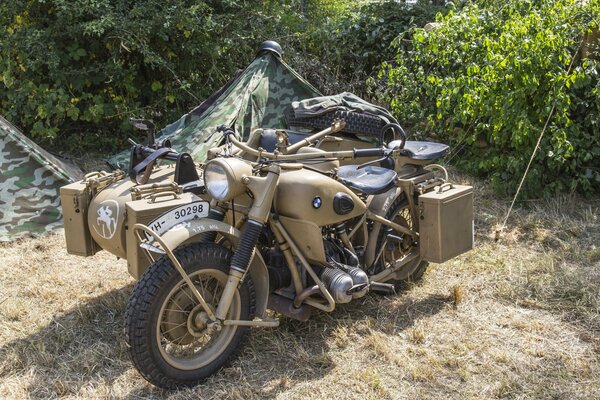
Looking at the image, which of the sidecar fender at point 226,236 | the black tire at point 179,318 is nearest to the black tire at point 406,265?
the sidecar fender at point 226,236

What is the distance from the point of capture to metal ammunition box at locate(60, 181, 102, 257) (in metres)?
3.66

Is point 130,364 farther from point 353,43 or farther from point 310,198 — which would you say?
point 353,43

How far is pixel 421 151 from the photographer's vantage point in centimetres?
401

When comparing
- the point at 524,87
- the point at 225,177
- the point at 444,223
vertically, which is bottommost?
the point at 444,223

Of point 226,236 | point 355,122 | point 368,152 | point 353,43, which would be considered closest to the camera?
point 226,236

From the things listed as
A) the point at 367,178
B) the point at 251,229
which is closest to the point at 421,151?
the point at 367,178

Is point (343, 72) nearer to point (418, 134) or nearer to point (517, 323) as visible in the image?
point (418, 134)

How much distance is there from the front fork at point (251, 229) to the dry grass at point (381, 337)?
0.41m

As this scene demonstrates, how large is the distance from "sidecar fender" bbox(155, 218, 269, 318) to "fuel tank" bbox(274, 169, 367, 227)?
0.26 metres

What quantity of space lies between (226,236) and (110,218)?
2.41 ft

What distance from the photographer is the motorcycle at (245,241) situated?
2.94 metres

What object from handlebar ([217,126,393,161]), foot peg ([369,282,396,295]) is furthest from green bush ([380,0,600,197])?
handlebar ([217,126,393,161])

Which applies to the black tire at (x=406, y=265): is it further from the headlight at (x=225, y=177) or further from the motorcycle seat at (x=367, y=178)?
the headlight at (x=225, y=177)

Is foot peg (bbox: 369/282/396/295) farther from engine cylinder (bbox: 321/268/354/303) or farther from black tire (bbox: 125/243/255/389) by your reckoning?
black tire (bbox: 125/243/255/389)
